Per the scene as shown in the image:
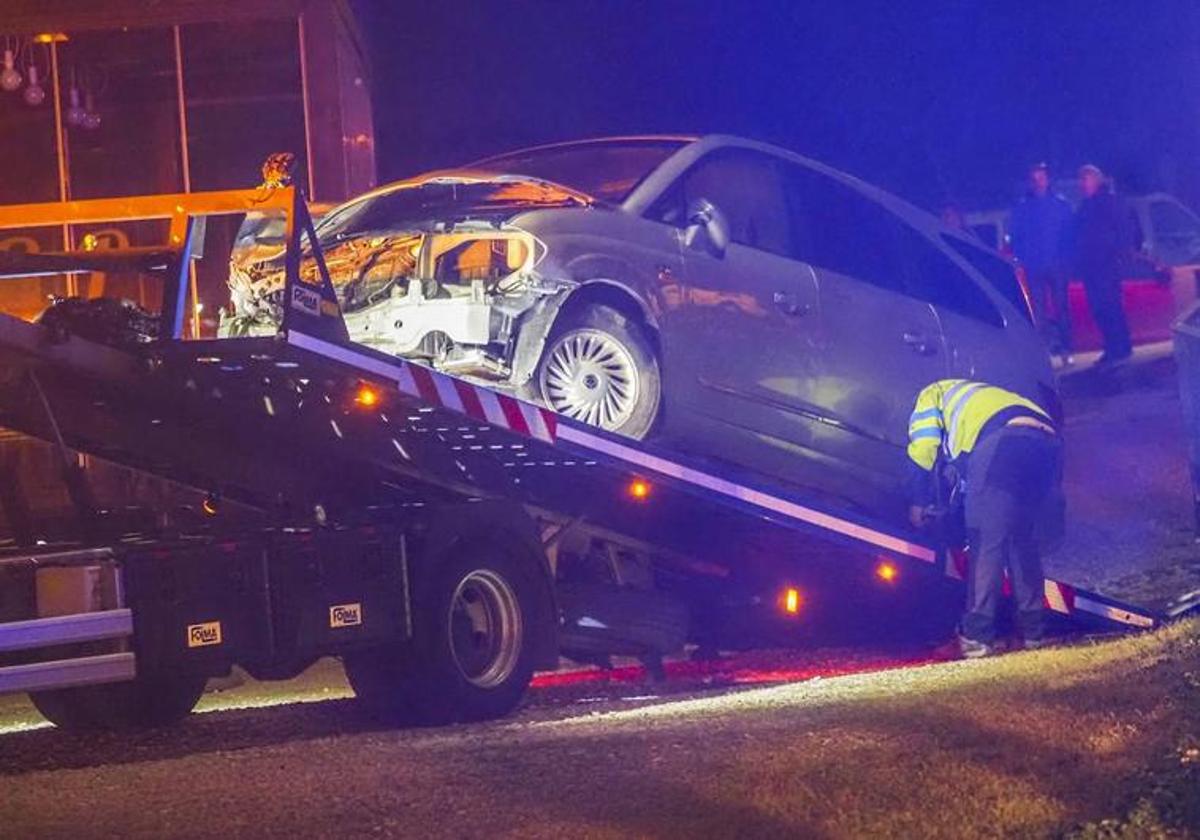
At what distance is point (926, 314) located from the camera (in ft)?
33.8

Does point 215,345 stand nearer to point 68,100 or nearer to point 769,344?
point 769,344

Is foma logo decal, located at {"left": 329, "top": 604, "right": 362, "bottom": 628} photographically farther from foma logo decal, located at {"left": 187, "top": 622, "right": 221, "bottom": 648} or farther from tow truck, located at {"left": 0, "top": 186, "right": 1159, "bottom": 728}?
foma logo decal, located at {"left": 187, "top": 622, "right": 221, "bottom": 648}

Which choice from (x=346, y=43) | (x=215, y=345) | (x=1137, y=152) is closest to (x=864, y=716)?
(x=215, y=345)

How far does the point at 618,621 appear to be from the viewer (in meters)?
9.20

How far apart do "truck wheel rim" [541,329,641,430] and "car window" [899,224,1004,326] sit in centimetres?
239

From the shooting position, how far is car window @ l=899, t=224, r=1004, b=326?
34.0 ft

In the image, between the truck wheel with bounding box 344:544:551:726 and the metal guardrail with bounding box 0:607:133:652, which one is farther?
the truck wheel with bounding box 344:544:551:726

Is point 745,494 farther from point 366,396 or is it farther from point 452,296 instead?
point 366,396

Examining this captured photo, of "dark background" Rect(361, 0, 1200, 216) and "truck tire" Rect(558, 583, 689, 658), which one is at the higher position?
"dark background" Rect(361, 0, 1200, 216)

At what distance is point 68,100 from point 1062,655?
9.72 meters

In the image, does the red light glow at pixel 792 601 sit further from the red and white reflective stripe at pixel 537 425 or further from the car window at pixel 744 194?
the car window at pixel 744 194

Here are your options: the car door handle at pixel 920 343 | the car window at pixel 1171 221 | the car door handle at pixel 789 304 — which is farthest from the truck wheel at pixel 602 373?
the car window at pixel 1171 221

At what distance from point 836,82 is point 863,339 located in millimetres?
14666

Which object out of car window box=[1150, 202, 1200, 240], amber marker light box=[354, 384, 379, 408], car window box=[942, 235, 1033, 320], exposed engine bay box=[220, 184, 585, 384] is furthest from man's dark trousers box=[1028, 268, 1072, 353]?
amber marker light box=[354, 384, 379, 408]
